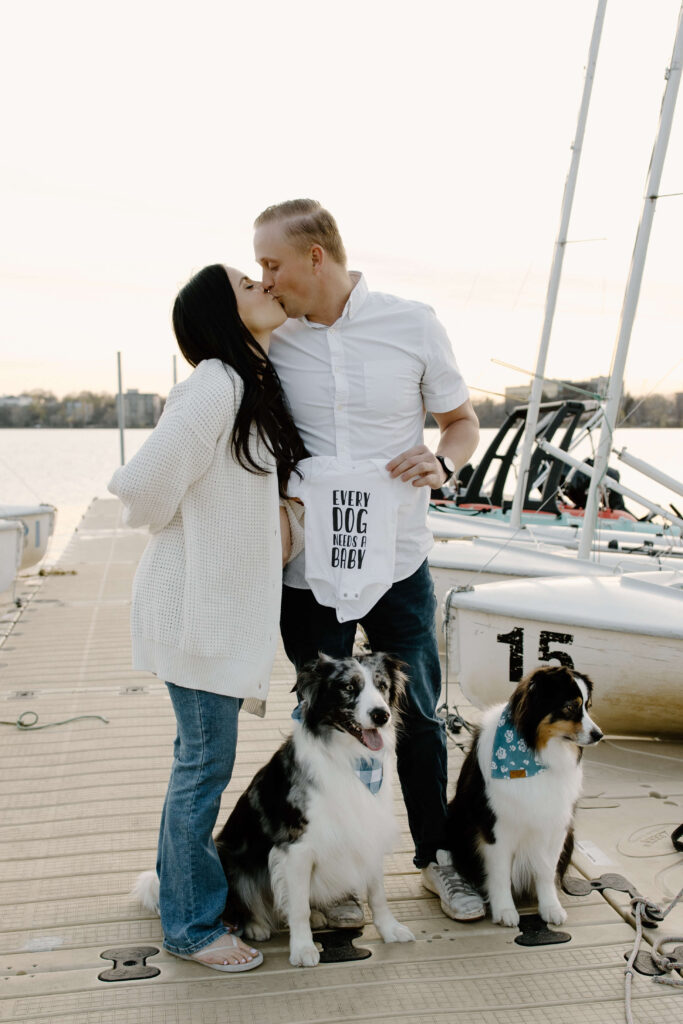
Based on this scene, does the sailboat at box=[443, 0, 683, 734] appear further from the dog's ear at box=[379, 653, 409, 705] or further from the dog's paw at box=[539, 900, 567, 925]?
the dog's ear at box=[379, 653, 409, 705]

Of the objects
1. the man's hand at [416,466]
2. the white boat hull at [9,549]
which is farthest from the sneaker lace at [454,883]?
the white boat hull at [9,549]

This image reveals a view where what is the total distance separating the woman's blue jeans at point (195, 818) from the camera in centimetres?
243

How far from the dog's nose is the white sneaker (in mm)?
782

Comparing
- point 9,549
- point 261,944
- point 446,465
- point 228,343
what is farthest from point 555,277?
point 261,944

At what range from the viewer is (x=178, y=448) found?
2.26 m

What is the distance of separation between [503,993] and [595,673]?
6.90 ft

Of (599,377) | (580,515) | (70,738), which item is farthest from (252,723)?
(580,515)

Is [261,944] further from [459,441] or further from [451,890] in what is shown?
[459,441]

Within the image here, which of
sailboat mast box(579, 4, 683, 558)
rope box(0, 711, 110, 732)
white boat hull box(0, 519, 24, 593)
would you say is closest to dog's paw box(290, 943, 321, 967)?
rope box(0, 711, 110, 732)

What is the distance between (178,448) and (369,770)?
1054 millimetres

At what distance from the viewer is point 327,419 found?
259 centimetres

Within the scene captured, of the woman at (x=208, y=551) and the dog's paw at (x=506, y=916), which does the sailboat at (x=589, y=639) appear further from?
the woman at (x=208, y=551)

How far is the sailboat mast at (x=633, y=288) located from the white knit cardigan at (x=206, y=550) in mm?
4114

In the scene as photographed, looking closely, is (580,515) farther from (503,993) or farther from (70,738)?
(503,993)
